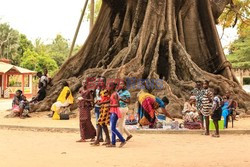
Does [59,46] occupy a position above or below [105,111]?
above

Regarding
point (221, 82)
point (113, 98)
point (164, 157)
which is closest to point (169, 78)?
point (221, 82)

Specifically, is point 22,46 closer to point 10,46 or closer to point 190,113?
point 10,46

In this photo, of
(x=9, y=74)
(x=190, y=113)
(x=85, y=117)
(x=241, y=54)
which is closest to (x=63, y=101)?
(x=190, y=113)

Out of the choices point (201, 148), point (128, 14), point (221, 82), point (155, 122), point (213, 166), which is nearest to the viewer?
point (213, 166)

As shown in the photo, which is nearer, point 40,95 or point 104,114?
point 104,114

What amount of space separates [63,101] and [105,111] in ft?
18.6

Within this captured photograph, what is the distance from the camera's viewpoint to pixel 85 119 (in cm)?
869

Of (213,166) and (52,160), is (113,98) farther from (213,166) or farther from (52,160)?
(213,166)

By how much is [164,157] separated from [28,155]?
225cm

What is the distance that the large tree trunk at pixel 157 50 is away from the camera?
14.6m

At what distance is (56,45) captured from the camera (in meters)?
80.9

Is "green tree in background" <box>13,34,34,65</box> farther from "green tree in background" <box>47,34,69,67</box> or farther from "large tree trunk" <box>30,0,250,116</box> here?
"large tree trunk" <box>30,0,250,116</box>

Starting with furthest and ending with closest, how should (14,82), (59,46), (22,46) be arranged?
(59,46) < (22,46) < (14,82)

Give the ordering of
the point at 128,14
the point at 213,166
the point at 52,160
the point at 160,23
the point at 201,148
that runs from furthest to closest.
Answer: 1. the point at 128,14
2. the point at 160,23
3. the point at 201,148
4. the point at 52,160
5. the point at 213,166
